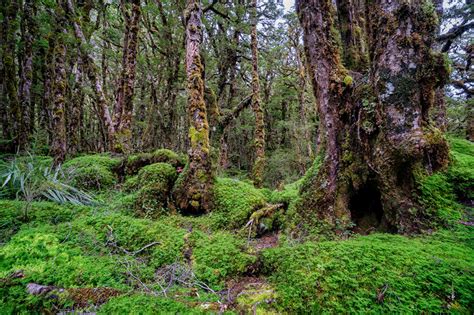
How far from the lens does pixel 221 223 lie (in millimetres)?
3865

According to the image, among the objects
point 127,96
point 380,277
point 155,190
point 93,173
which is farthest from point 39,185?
point 380,277

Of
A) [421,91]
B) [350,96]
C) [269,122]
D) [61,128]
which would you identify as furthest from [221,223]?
[269,122]

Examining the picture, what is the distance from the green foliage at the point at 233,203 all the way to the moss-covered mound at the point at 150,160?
4.07 feet

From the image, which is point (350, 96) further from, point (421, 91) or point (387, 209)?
point (387, 209)

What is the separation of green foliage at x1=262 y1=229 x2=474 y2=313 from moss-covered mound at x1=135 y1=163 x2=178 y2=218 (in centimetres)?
247

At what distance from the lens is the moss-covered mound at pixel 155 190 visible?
4.13 m

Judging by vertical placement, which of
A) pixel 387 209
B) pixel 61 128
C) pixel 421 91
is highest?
pixel 421 91

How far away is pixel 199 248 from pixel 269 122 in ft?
58.2

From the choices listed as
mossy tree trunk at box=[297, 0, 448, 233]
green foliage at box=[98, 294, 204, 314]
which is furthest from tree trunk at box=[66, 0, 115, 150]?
green foliage at box=[98, 294, 204, 314]

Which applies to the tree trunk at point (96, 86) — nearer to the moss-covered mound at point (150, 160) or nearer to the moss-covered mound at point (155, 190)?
the moss-covered mound at point (150, 160)

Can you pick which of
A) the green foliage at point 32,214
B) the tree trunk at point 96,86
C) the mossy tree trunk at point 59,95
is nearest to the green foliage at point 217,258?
the green foliage at point 32,214

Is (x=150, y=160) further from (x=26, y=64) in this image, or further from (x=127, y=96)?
(x=26, y=64)

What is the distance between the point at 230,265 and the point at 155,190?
2.21 m

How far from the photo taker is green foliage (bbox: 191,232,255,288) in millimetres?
2615
